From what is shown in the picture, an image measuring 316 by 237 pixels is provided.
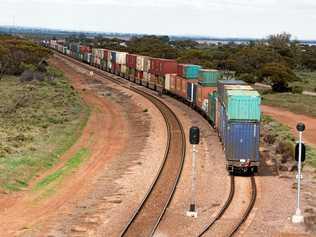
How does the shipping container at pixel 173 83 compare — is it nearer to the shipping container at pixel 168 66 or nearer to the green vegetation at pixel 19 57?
the shipping container at pixel 168 66

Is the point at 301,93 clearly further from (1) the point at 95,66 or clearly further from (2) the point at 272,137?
(1) the point at 95,66

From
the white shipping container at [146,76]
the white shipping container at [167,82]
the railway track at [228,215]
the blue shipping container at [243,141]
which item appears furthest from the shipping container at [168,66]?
the railway track at [228,215]

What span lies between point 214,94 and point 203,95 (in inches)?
287

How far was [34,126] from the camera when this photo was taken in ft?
142

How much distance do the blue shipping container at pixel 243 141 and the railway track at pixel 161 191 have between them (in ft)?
9.73

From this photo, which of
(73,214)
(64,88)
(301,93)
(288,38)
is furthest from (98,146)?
(288,38)

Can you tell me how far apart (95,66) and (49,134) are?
82.6m

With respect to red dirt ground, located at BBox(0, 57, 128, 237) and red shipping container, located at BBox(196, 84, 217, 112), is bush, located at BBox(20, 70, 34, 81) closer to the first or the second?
red dirt ground, located at BBox(0, 57, 128, 237)

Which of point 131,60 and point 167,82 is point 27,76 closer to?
point 131,60

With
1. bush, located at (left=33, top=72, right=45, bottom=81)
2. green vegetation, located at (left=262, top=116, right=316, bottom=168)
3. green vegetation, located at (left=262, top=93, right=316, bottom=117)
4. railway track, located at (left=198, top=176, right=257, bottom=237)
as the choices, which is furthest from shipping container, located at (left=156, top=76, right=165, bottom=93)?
railway track, located at (left=198, top=176, right=257, bottom=237)

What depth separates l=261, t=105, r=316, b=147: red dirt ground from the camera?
4262cm

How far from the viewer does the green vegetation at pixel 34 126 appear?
1164 inches

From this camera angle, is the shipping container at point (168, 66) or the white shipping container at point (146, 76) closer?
the shipping container at point (168, 66)

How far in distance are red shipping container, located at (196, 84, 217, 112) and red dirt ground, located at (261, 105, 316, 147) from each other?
7.24m
